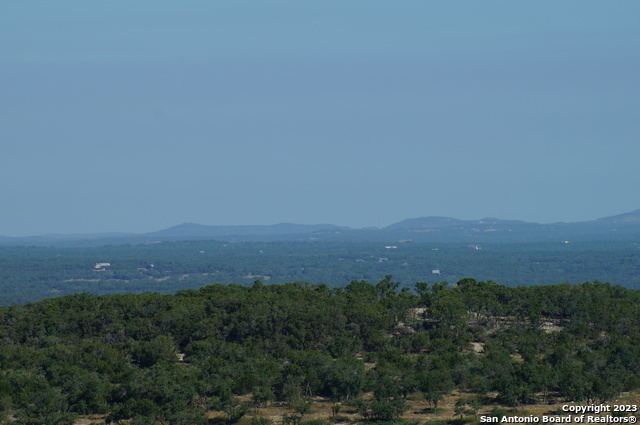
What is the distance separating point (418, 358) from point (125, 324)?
2220cm

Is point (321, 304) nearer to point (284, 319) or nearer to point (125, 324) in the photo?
point (284, 319)

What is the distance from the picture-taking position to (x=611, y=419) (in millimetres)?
39281

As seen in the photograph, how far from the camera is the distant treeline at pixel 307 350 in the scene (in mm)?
43469

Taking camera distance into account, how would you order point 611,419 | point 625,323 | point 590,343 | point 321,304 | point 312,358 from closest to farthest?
point 611,419, point 312,358, point 590,343, point 625,323, point 321,304

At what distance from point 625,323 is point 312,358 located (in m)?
23.1

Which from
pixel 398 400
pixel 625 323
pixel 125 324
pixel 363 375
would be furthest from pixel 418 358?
pixel 125 324

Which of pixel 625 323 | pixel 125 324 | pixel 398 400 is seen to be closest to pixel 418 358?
pixel 398 400

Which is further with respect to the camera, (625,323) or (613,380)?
(625,323)

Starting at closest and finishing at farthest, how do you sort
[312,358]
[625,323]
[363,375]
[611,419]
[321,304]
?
[611,419], [363,375], [312,358], [625,323], [321,304]

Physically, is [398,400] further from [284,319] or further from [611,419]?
[284,319]

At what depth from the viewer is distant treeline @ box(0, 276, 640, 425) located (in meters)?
43.5

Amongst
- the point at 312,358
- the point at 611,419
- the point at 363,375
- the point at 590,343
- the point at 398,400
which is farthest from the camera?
the point at 590,343

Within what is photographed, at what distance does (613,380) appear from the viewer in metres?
44.4

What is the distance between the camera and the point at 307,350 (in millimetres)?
53625
